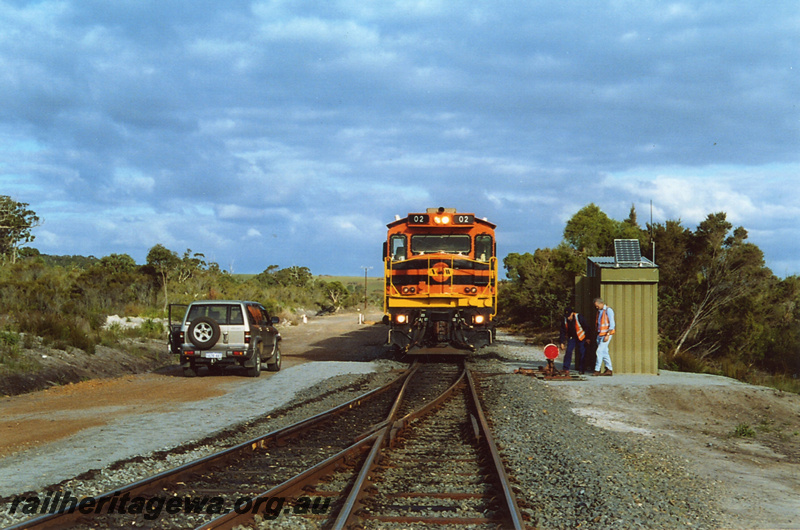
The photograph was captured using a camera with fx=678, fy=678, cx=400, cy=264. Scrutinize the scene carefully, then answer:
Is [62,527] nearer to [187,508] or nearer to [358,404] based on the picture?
[187,508]

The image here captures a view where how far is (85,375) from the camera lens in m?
16.7

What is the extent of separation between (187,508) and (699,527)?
402 centimetres

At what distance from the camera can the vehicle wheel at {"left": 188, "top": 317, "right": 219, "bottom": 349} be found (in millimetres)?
15953

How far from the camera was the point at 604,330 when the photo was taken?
596 inches

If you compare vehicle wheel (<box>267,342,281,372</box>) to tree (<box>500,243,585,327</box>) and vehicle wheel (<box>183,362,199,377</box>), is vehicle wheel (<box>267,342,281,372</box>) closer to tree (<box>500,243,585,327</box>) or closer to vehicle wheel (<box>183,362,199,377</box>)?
vehicle wheel (<box>183,362,199,377</box>)

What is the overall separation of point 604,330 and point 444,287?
432 centimetres

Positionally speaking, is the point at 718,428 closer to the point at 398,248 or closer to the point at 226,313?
the point at 398,248

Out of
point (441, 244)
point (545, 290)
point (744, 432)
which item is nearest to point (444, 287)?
point (441, 244)

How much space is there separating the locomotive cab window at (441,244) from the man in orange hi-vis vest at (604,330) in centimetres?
413

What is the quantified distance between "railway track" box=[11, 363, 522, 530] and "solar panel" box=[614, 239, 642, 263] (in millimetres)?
8006

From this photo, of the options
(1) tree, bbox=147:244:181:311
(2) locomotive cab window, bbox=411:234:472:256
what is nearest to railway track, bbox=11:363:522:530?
(2) locomotive cab window, bbox=411:234:472:256

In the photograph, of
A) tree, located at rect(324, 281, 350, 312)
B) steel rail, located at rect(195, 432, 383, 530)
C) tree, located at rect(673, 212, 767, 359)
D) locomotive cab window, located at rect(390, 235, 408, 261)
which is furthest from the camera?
tree, located at rect(324, 281, 350, 312)

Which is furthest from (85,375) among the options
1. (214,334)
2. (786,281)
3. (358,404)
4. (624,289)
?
(786,281)

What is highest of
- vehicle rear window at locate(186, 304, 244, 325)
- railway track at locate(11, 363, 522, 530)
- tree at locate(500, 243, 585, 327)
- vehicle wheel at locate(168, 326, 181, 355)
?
tree at locate(500, 243, 585, 327)
